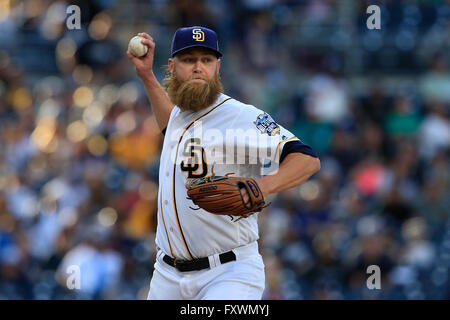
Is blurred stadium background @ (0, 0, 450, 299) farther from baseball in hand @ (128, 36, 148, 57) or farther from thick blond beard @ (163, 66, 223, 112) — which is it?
thick blond beard @ (163, 66, 223, 112)

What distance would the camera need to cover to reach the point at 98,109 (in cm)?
913

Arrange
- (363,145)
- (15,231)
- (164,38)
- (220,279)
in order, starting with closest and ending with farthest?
(220,279)
(15,231)
(363,145)
(164,38)

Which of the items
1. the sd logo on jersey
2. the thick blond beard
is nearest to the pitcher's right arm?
the thick blond beard

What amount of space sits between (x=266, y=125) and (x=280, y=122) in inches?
219

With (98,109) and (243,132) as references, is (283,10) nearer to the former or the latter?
(98,109)

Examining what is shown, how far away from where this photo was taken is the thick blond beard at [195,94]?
3.75 meters

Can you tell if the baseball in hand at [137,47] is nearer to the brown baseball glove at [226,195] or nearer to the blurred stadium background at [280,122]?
the brown baseball glove at [226,195]

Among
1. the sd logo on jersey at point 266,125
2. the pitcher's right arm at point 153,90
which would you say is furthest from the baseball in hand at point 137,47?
the sd logo on jersey at point 266,125

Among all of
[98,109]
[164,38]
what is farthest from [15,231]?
[164,38]

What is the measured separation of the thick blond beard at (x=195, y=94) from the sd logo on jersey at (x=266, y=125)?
0.30 metres

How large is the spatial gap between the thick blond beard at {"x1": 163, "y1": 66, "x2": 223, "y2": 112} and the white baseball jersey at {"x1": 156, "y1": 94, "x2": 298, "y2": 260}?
0.21 ft

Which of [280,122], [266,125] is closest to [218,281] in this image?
[266,125]

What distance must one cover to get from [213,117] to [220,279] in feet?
2.79

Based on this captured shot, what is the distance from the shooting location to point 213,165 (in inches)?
144
